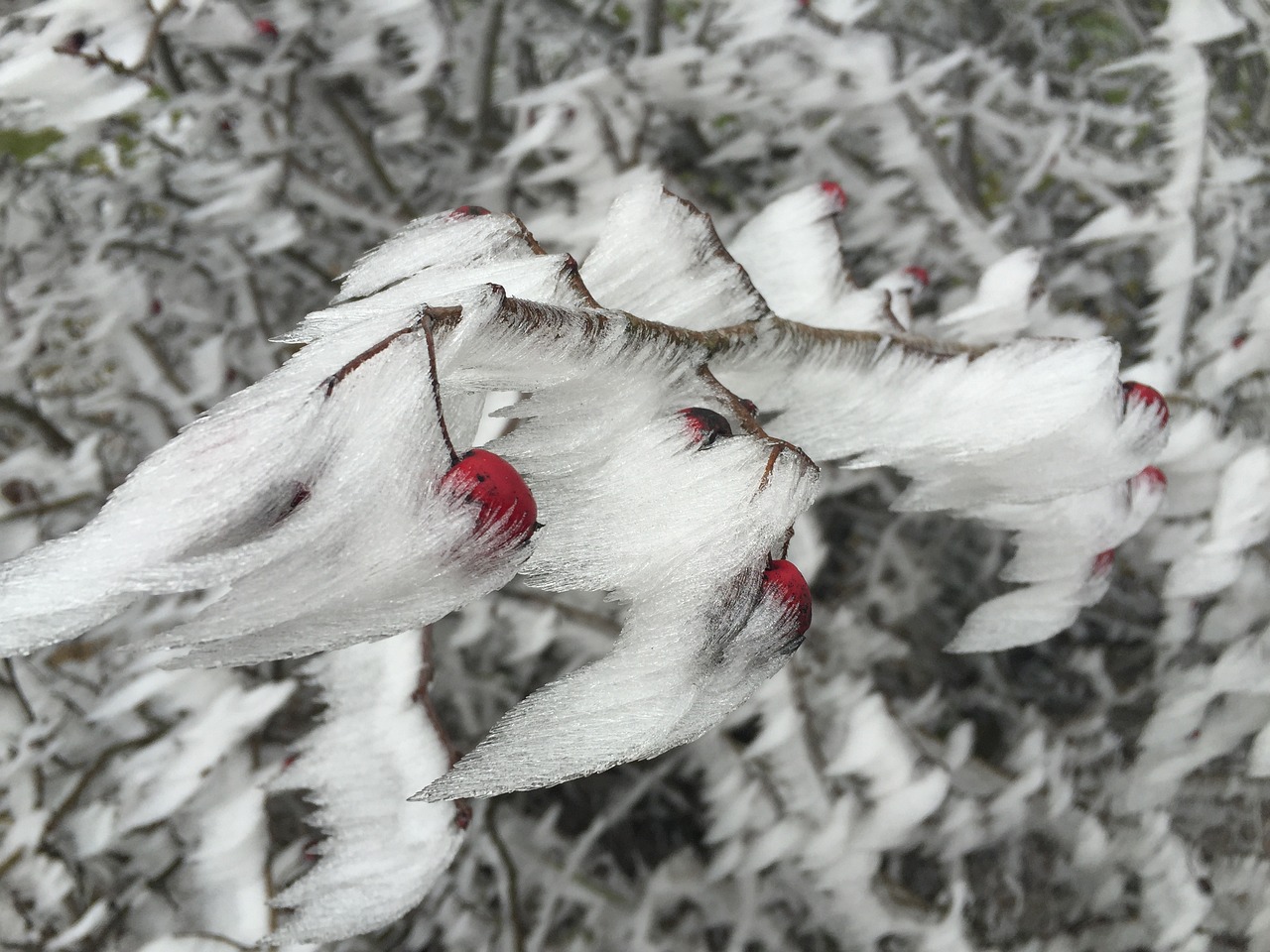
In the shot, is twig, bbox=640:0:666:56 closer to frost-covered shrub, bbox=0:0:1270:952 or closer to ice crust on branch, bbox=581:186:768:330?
frost-covered shrub, bbox=0:0:1270:952

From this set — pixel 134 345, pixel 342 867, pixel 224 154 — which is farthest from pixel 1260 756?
pixel 224 154

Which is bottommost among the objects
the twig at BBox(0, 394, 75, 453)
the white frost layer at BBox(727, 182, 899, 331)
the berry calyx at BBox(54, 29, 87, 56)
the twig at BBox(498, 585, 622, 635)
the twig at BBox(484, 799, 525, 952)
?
the twig at BBox(484, 799, 525, 952)

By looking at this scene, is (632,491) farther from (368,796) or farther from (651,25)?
(651,25)

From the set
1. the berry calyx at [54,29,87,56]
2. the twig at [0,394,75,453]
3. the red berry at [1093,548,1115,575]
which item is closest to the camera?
the red berry at [1093,548,1115,575]

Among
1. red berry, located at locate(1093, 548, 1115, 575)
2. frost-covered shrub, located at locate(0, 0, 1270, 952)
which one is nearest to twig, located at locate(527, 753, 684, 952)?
frost-covered shrub, located at locate(0, 0, 1270, 952)

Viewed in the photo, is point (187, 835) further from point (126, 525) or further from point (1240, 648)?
point (1240, 648)

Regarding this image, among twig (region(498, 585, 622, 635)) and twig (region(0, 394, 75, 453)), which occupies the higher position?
twig (region(0, 394, 75, 453))

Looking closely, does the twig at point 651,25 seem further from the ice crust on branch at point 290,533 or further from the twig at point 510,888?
the ice crust on branch at point 290,533

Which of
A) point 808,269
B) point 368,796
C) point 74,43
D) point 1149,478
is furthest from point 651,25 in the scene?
point 368,796
